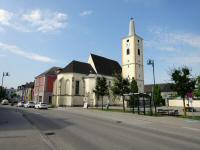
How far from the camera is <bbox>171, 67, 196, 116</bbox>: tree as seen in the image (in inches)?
1040

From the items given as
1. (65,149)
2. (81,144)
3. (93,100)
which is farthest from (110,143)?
(93,100)

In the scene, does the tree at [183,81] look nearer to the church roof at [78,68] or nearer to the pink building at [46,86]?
the church roof at [78,68]

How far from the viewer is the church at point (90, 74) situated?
60.9 m

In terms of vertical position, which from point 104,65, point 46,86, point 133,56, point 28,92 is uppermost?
point 133,56

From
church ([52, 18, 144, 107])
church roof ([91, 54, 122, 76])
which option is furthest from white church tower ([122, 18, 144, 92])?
church roof ([91, 54, 122, 76])

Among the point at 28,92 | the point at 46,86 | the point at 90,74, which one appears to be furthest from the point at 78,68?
the point at 28,92

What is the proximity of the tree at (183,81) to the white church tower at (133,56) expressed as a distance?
3708 centimetres

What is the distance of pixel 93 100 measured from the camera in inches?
2426

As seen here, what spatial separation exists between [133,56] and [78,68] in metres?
16.8

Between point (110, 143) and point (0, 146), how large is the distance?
4431 mm

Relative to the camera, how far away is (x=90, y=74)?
208 ft

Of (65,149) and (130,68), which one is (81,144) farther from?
(130,68)

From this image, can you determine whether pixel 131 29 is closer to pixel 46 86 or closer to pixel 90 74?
pixel 90 74

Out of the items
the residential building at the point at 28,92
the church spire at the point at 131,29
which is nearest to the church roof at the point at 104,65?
the church spire at the point at 131,29
